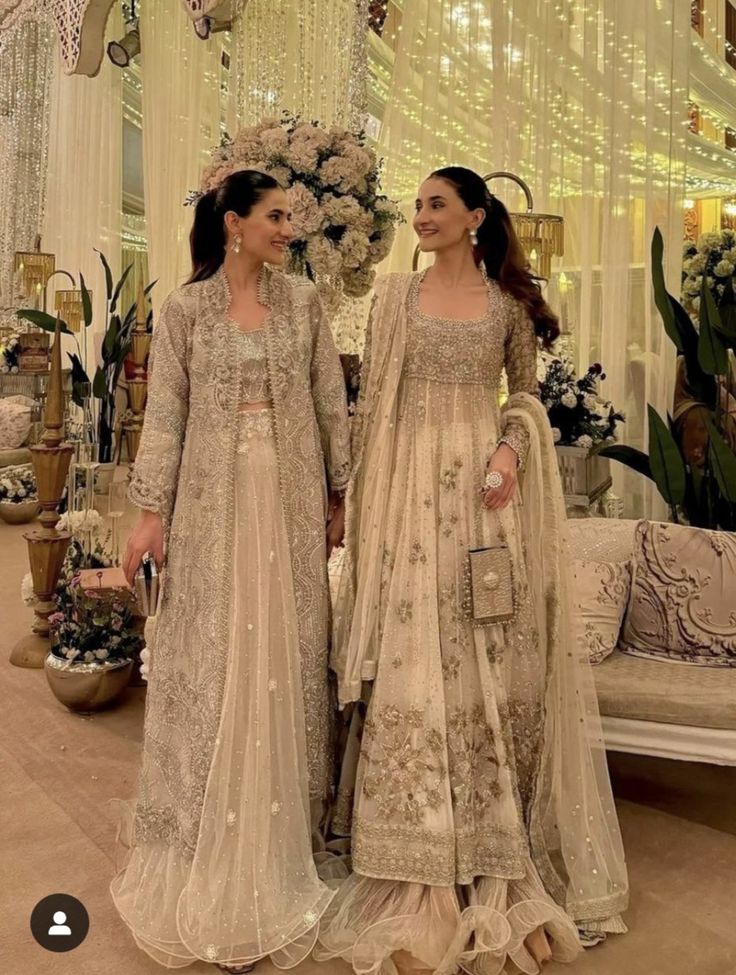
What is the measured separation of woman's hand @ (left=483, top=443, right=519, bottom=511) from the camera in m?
1.87

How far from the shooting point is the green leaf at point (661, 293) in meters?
3.16

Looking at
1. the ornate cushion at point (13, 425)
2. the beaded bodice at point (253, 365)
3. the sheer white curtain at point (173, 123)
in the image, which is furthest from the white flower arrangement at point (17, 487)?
the beaded bodice at point (253, 365)

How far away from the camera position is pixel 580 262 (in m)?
4.50

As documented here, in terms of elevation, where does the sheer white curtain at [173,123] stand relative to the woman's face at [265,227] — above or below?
above

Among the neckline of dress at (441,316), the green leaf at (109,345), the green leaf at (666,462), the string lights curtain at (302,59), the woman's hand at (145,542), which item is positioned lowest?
the woman's hand at (145,542)

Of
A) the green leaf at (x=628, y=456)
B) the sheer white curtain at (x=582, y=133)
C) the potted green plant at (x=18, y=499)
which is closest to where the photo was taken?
the green leaf at (x=628, y=456)

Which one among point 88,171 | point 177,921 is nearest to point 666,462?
point 177,921

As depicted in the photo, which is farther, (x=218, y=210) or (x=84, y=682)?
(x=84, y=682)

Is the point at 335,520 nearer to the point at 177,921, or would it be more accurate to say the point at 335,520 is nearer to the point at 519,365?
the point at 519,365

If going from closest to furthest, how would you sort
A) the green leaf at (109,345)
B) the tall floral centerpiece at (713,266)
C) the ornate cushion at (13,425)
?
the tall floral centerpiece at (713,266) < the green leaf at (109,345) < the ornate cushion at (13,425)

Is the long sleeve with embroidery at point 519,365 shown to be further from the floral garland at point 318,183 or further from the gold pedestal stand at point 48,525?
the gold pedestal stand at point 48,525

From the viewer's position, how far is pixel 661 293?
10.5 feet

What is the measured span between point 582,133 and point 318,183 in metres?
2.41

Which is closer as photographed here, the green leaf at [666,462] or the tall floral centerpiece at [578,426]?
the green leaf at [666,462]
